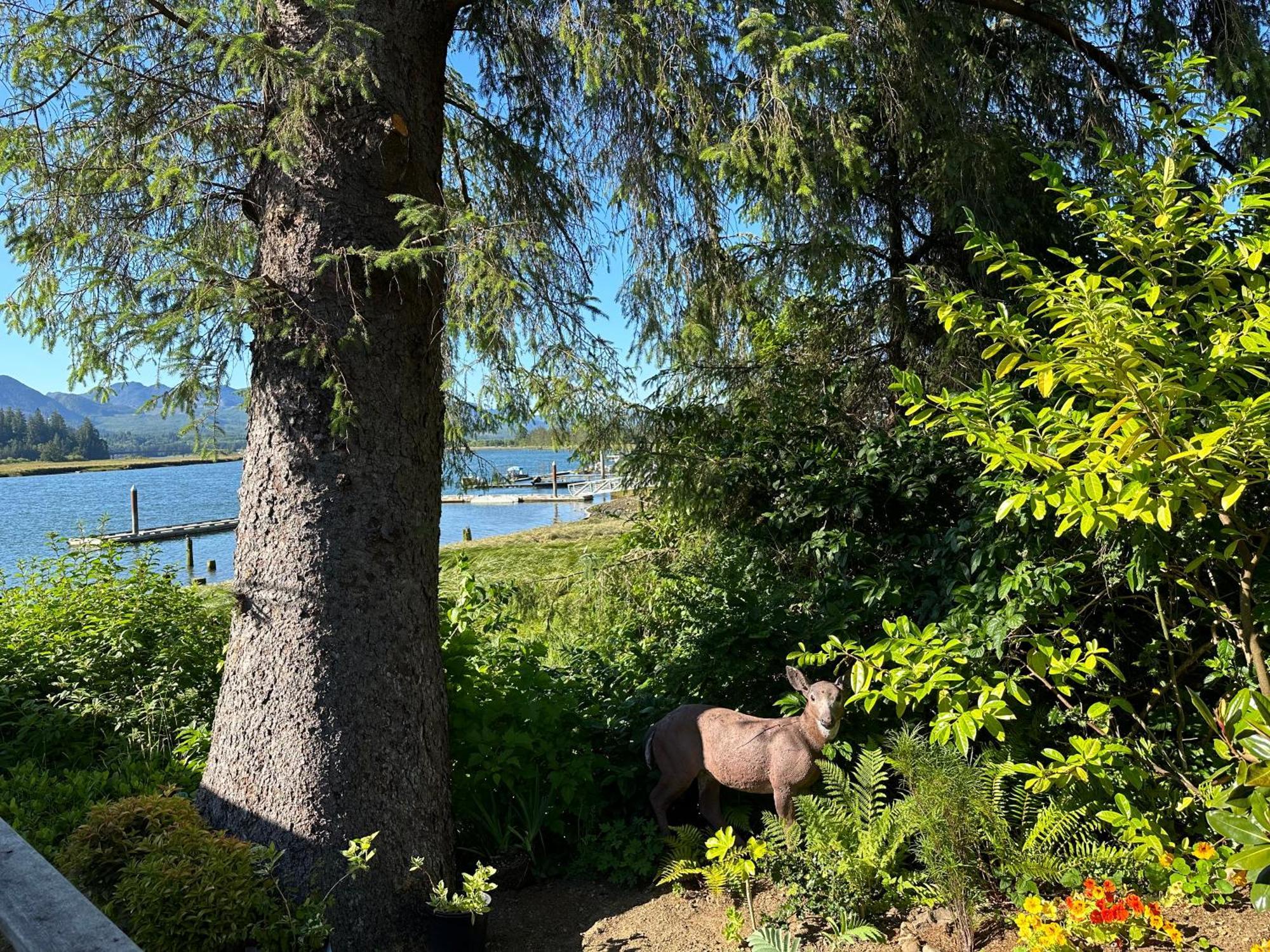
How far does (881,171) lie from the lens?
5762mm

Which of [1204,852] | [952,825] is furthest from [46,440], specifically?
[1204,852]

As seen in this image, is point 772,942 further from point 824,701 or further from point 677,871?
point 824,701

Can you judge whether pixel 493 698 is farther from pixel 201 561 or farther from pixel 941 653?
pixel 201 561

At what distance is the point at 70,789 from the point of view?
404cm

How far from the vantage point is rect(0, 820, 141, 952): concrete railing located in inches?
65.8

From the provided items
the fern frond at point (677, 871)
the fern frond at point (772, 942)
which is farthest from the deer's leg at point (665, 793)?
the fern frond at point (772, 942)

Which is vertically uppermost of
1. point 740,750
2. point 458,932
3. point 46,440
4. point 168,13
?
point 168,13

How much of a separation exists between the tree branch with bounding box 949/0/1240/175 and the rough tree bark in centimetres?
344

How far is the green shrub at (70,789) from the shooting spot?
12.3ft

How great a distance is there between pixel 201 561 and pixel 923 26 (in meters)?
27.6

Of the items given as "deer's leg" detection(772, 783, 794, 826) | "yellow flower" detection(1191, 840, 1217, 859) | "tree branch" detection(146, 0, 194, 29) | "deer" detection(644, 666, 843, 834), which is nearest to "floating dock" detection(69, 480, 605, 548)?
"deer" detection(644, 666, 843, 834)

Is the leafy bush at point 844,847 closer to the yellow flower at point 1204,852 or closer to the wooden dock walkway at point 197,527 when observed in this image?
the yellow flower at point 1204,852

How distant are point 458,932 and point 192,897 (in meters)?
0.93

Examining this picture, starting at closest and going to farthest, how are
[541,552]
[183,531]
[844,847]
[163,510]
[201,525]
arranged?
[844,847] → [541,552] → [183,531] → [201,525] → [163,510]
